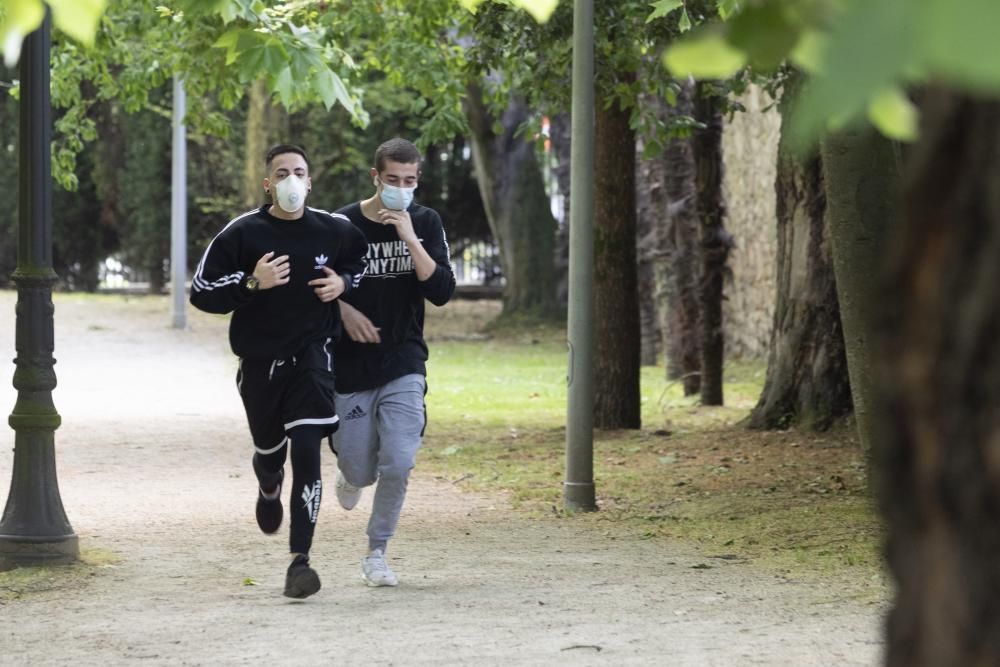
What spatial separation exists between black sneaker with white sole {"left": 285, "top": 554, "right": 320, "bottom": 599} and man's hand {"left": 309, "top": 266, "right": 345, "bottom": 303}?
1.09 metres

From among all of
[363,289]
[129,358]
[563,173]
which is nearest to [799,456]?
[363,289]

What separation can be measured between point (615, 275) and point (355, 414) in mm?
7323

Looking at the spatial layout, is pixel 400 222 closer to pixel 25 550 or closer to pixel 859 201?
pixel 25 550

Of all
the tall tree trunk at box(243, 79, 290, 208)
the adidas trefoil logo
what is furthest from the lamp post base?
the tall tree trunk at box(243, 79, 290, 208)

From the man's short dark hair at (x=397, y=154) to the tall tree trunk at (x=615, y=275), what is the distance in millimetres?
6832

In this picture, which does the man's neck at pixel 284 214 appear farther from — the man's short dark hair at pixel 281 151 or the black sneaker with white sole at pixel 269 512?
the black sneaker with white sole at pixel 269 512

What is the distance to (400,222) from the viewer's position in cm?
716

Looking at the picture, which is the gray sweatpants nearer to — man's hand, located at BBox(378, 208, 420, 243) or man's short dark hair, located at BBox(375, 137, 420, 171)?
man's hand, located at BBox(378, 208, 420, 243)

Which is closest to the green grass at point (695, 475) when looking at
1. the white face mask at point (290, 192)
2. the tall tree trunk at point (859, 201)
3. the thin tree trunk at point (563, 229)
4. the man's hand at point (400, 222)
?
the tall tree trunk at point (859, 201)

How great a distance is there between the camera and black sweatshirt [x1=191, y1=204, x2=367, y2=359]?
6.87m

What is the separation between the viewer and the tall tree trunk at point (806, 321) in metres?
13.3

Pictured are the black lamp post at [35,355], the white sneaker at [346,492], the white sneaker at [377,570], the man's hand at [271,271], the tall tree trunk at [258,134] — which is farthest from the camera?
the tall tree trunk at [258,134]

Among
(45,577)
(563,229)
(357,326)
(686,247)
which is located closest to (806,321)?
(686,247)

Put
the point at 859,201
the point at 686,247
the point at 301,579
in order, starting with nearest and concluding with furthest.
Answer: the point at 301,579, the point at 859,201, the point at 686,247
